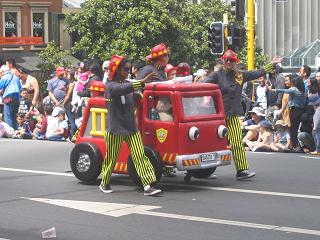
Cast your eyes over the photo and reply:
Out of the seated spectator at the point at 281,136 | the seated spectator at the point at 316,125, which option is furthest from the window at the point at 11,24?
the seated spectator at the point at 316,125

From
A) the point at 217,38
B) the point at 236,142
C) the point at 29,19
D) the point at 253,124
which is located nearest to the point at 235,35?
the point at 217,38

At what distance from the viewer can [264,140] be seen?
16125 mm

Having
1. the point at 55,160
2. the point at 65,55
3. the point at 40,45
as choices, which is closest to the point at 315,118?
the point at 55,160

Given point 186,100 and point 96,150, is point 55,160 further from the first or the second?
point 186,100

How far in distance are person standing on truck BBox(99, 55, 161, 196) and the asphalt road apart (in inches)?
11.5

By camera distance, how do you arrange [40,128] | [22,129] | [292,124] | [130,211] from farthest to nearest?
[22,129] → [40,128] → [292,124] → [130,211]

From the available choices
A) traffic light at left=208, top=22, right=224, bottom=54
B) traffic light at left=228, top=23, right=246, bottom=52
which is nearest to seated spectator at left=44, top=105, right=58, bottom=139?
→ traffic light at left=208, top=22, right=224, bottom=54

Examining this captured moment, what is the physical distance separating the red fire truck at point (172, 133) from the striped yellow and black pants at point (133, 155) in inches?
9.9

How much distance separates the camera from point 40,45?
55.0 m

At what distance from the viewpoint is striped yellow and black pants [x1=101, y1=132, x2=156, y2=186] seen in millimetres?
10750

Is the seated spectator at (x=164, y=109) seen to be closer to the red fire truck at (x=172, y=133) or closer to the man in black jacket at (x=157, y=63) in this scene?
the red fire truck at (x=172, y=133)

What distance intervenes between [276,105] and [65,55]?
32.3 m

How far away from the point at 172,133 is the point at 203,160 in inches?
23.6

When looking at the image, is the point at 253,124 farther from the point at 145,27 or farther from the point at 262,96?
the point at 145,27
